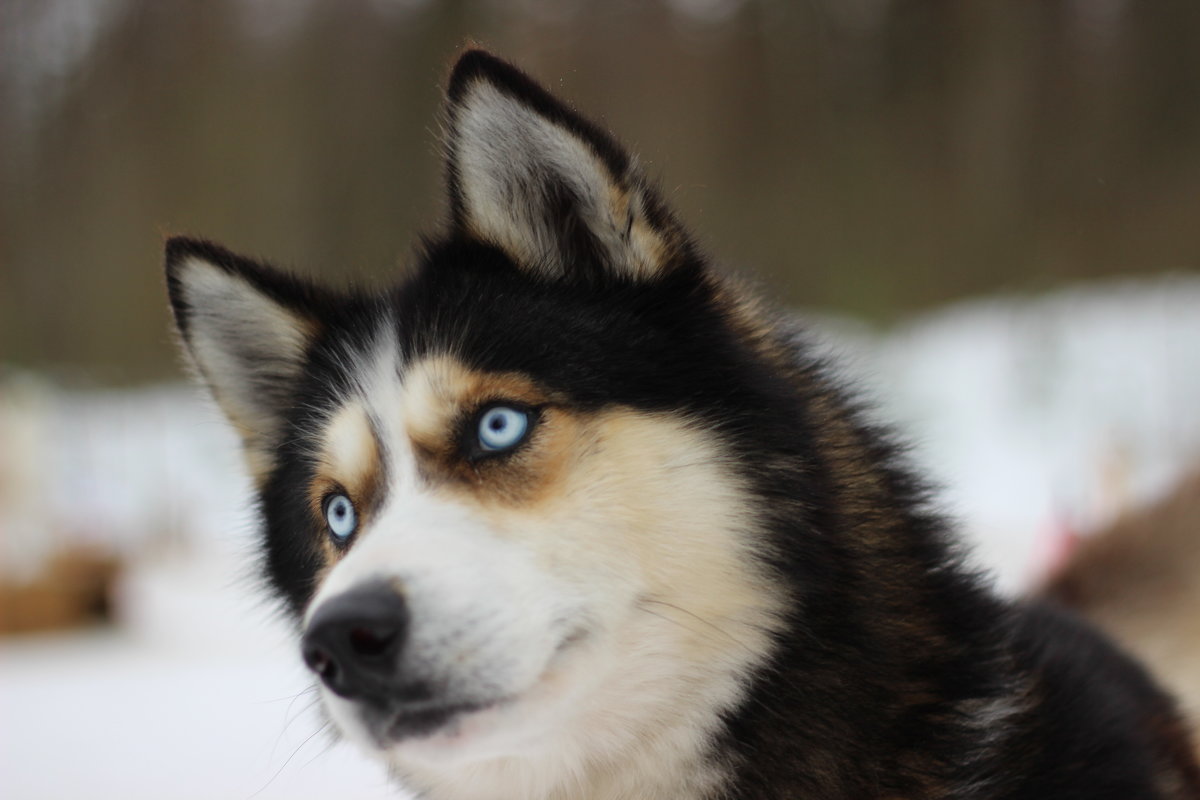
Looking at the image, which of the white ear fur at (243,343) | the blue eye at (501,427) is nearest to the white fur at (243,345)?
the white ear fur at (243,343)

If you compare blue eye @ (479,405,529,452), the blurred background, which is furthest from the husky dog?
the blurred background

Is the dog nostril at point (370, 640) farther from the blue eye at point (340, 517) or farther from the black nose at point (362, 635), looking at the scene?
the blue eye at point (340, 517)

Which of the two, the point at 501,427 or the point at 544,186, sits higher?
the point at 544,186

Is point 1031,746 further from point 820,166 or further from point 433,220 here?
point 820,166

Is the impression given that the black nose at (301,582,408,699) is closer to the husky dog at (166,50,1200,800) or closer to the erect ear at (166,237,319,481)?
the husky dog at (166,50,1200,800)

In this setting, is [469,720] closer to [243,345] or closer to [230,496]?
[243,345]

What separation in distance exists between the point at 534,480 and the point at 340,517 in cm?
34

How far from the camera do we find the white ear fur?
59.1 inches

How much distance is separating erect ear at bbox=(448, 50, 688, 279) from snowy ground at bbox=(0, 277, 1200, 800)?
1.82ft

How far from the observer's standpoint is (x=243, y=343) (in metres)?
1.59

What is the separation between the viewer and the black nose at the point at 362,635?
971 millimetres

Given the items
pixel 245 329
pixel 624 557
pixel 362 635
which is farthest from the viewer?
pixel 245 329

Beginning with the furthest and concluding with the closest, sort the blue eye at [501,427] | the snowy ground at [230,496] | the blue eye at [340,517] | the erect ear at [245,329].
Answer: the snowy ground at [230,496]
the erect ear at [245,329]
the blue eye at [340,517]
the blue eye at [501,427]

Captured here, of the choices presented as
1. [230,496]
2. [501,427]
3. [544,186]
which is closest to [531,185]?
[544,186]
